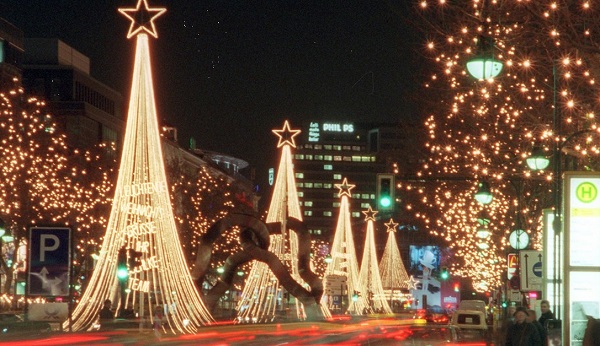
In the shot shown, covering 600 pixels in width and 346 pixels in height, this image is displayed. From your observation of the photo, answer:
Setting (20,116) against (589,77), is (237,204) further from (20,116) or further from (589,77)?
(589,77)

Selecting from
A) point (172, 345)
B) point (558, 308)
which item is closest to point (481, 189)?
point (558, 308)

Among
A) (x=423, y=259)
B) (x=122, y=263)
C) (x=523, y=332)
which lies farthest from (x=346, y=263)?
(x=523, y=332)

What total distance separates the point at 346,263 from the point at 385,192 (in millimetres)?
58935

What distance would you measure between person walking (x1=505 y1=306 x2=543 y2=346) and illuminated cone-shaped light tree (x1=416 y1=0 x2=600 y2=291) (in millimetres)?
5058

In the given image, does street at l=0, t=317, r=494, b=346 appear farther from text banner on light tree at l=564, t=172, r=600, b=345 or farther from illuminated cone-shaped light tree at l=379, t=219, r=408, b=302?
illuminated cone-shaped light tree at l=379, t=219, r=408, b=302

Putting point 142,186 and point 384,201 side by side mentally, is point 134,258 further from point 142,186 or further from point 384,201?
point 384,201

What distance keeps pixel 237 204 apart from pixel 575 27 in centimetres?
9204

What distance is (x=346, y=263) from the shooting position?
95688 millimetres

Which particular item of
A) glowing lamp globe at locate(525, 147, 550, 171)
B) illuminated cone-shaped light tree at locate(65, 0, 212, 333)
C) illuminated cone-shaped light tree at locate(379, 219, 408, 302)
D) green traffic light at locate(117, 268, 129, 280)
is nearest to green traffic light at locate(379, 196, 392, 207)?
glowing lamp globe at locate(525, 147, 550, 171)

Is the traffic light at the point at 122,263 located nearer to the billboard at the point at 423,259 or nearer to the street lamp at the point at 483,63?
the street lamp at the point at 483,63

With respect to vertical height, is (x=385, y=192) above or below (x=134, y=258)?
above

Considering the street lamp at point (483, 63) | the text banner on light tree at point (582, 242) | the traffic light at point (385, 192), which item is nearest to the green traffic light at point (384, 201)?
the traffic light at point (385, 192)

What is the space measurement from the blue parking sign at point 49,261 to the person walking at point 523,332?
27.0ft

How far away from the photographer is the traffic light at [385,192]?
37000 millimetres
